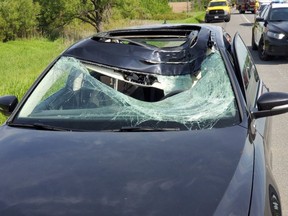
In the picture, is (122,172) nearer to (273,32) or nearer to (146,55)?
(146,55)

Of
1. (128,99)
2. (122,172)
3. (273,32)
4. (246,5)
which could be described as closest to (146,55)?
(128,99)

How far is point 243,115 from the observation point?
2.89m

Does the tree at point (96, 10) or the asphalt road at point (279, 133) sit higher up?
the asphalt road at point (279, 133)

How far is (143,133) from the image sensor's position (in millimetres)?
2807

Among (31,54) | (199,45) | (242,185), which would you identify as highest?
(199,45)

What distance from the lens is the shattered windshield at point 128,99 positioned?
296 centimetres

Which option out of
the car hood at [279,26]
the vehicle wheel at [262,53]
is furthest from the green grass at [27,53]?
the car hood at [279,26]

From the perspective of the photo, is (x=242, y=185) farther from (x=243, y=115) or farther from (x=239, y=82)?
(x=239, y=82)

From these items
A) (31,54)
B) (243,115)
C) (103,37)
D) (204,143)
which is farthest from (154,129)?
(31,54)

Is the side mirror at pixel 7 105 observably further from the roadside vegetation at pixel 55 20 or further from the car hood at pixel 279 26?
the roadside vegetation at pixel 55 20

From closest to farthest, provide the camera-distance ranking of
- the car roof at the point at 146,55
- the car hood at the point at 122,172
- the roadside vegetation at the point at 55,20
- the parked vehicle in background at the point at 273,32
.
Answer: the car hood at the point at 122,172 < the car roof at the point at 146,55 < the parked vehicle in background at the point at 273,32 < the roadside vegetation at the point at 55,20

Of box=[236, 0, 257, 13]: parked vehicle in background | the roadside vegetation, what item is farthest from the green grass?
box=[236, 0, 257, 13]: parked vehicle in background

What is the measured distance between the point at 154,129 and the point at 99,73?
1117mm

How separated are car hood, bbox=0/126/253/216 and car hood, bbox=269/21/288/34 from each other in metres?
10.3
